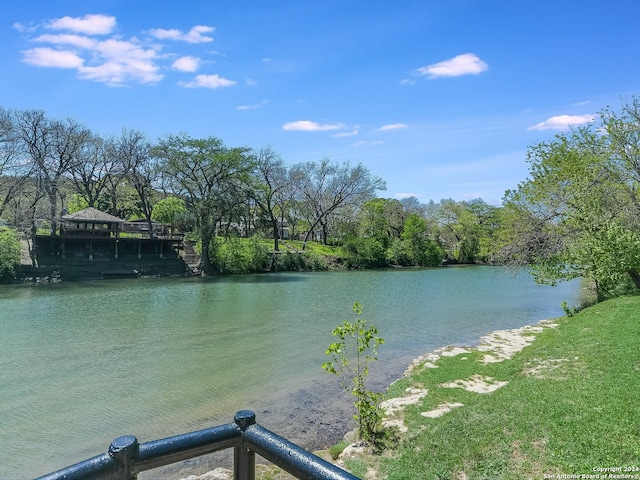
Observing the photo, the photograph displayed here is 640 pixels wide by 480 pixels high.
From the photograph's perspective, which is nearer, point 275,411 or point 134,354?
point 275,411

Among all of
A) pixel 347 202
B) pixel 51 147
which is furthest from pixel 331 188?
pixel 51 147

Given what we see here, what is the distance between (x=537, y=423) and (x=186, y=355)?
982 cm

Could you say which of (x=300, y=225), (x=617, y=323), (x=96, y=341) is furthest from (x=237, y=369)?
(x=300, y=225)

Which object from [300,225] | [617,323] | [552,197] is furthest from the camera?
[300,225]

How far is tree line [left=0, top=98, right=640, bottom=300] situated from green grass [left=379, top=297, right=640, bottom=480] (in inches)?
327

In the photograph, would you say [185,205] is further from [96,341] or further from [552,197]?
[552,197]

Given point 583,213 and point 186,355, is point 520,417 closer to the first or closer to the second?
point 186,355

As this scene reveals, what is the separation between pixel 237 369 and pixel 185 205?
38.1 meters

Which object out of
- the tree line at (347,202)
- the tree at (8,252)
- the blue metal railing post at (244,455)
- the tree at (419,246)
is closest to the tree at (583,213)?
the tree line at (347,202)

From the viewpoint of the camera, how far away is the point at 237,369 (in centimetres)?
1115

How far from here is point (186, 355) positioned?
12.4 meters

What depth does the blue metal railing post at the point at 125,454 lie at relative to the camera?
4.27ft

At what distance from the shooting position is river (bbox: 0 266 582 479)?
7.84 meters

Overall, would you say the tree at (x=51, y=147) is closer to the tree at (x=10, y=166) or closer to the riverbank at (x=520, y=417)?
the tree at (x=10, y=166)
